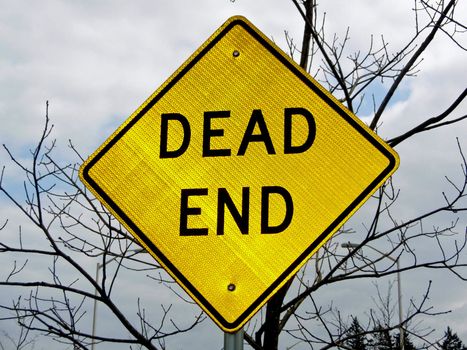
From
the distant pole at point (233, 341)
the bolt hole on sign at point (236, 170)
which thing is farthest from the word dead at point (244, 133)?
the distant pole at point (233, 341)

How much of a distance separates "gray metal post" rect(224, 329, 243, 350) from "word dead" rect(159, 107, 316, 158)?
636 millimetres

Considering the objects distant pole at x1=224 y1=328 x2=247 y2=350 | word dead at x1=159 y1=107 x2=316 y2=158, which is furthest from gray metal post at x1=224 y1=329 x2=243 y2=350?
word dead at x1=159 y1=107 x2=316 y2=158

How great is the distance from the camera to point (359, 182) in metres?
2.33

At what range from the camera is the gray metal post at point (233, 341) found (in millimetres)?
2104

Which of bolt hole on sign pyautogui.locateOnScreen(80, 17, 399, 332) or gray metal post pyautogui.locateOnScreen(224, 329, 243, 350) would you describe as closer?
gray metal post pyautogui.locateOnScreen(224, 329, 243, 350)

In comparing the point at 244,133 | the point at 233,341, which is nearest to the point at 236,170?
the point at 244,133

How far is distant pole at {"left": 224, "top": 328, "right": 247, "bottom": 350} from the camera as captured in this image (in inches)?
82.8

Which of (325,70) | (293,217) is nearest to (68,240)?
(325,70)

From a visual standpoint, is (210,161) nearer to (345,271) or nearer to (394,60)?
(345,271)

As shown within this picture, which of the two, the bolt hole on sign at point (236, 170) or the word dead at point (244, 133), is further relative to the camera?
the word dead at point (244, 133)

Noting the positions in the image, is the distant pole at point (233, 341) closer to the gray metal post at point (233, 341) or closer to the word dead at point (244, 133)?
the gray metal post at point (233, 341)

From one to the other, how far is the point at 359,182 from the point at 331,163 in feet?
0.39

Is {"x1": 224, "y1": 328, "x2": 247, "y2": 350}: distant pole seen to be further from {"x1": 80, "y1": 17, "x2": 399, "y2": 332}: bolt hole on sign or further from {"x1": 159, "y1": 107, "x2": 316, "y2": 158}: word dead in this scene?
{"x1": 159, "y1": 107, "x2": 316, "y2": 158}: word dead

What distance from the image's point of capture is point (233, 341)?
2117mm
